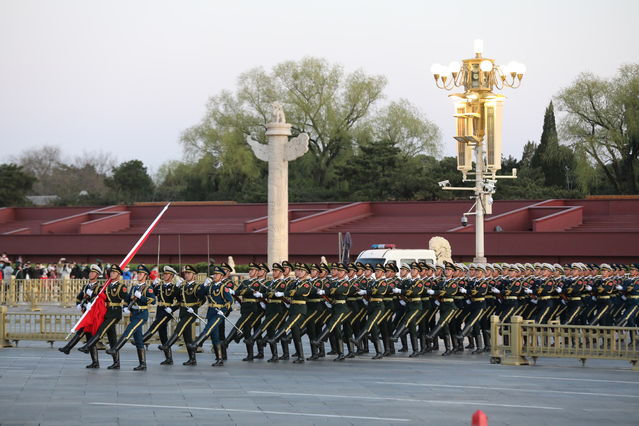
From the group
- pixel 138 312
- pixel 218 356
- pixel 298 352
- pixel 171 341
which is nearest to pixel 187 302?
pixel 171 341

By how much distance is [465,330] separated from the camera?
66.3ft

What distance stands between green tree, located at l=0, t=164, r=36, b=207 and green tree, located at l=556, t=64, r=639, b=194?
35020mm

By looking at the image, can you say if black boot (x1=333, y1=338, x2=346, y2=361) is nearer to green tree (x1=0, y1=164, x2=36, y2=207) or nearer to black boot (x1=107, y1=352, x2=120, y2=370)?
black boot (x1=107, y1=352, x2=120, y2=370)

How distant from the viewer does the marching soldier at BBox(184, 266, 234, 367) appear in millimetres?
17547

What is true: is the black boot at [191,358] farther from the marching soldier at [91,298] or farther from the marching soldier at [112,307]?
the marching soldier at [91,298]

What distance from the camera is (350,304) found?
19391 mm

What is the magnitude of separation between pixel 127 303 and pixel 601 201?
115 ft

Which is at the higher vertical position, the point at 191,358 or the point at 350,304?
the point at 350,304

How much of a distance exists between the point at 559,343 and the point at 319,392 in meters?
5.31

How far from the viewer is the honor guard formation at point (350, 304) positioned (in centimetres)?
1731

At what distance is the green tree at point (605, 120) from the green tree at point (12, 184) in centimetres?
3502

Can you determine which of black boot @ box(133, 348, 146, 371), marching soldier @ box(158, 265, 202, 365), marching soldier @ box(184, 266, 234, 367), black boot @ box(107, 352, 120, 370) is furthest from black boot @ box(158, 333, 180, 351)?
black boot @ box(107, 352, 120, 370)

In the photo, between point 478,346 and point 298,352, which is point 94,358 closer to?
point 298,352

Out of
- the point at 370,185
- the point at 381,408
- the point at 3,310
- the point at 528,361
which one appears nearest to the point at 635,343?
the point at 528,361
